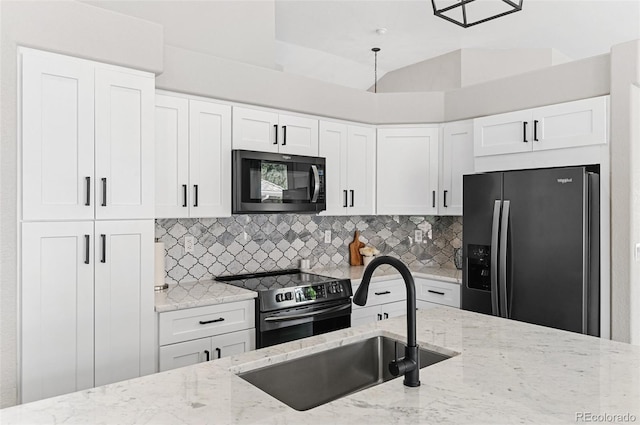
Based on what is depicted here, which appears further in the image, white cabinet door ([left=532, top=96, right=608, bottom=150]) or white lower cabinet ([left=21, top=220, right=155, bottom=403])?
white cabinet door ([left=532, top=96, right=608, bottom=150])

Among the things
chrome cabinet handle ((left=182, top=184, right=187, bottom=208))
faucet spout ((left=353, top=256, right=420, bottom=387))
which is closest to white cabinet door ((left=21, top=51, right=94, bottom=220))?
chrome cabinet handle ((left=182, top=184, right=187, bottom=208))

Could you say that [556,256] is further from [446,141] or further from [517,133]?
[446,141]

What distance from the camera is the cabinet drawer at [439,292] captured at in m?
3.62

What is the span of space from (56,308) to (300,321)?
1.44m

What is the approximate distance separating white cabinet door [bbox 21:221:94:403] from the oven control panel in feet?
3.46

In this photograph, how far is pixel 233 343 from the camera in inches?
112

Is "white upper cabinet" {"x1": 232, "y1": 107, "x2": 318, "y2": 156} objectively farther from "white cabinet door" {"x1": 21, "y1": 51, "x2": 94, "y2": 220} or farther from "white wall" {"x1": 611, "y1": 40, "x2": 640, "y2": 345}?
"white wall" {"x1": 611, "y1": 40, "x2": 640, "y2": 345}

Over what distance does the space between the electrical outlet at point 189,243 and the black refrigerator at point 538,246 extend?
203 cm

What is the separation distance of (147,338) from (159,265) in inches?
23.6

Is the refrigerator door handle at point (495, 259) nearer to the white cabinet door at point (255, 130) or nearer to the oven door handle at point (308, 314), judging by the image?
the oven door handle at point (308, 314)

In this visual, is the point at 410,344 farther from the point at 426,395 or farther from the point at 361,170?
the point at 361,170

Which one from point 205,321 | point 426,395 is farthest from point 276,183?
point 426,395

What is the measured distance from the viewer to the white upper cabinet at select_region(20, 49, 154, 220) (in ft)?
7.18

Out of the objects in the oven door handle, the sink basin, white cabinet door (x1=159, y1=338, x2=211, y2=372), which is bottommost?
white cabinet door (x1=159, y1=338, x2=211, y2=372)
